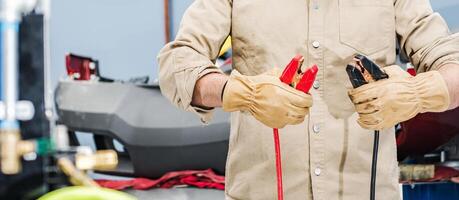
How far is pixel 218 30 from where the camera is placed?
3.29 ft

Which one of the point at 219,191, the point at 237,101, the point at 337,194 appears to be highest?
the point at 237,101

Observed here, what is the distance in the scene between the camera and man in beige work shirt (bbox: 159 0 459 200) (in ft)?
3.18

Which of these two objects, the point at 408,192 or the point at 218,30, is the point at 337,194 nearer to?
the point at 218,30

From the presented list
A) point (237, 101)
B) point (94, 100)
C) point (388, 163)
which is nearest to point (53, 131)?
point (237, 101)

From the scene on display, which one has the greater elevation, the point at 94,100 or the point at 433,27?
the point at 433,27

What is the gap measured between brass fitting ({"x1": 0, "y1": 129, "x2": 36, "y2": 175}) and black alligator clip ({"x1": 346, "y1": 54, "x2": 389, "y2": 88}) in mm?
469

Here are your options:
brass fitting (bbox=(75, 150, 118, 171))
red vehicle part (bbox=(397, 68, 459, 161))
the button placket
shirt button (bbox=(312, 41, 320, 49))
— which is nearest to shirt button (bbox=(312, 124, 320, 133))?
the button placket

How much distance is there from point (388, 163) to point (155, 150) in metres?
1.01

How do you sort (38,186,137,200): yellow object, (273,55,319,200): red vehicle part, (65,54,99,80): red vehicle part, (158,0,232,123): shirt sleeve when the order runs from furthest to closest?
(65,54,99,80): red vehicle part < (158,0,232,123): shirt sleeve < (273,55,319,200): red vehicle part < (38,186,137,200): yellow object

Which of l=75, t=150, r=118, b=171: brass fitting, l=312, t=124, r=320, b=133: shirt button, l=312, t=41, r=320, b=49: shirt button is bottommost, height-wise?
l=312, t=124, r=320, b=133: shirt button

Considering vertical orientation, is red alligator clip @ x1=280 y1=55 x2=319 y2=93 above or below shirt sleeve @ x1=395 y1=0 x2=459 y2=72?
below

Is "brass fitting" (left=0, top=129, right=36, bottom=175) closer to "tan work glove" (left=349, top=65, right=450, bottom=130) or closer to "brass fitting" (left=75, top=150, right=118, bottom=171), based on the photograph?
"brass fitting" (left=75, top=150, right=118, bottom=171)

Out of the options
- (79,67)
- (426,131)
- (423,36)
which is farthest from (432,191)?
(79,67)

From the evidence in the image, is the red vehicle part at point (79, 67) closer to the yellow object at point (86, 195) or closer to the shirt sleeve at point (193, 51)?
the shirt sleeve at point (193, 51)
